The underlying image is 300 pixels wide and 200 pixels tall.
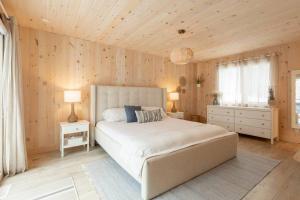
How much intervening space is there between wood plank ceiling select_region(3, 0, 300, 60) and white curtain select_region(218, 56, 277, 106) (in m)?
0.68

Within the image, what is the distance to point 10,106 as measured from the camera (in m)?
2.26

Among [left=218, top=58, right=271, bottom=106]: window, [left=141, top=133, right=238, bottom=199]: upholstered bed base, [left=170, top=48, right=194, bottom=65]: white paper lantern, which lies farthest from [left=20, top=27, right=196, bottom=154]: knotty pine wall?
[left=218, top=58, right=271, bottom=106]: window

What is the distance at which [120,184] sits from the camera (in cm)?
206

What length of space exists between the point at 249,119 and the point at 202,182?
279 centimetres

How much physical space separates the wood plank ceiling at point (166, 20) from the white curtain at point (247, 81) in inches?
26.9

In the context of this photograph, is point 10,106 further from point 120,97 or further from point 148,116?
point 148,116

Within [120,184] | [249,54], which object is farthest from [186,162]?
[249,54]

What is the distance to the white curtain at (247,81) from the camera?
414cm

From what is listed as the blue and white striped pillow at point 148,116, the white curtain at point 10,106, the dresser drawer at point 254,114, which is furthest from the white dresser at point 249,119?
the white curtain at point 10,106

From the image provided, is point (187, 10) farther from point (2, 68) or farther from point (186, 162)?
point (2, 68)

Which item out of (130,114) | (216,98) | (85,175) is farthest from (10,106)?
(216,98)

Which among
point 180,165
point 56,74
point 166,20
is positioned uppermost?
point 166,20

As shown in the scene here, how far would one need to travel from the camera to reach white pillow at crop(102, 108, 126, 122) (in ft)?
11.2

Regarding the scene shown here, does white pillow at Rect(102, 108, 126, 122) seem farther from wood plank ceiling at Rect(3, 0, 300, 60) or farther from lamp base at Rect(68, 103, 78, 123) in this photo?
wood plank ceiling at Rect(3, 0, 300, 60)
